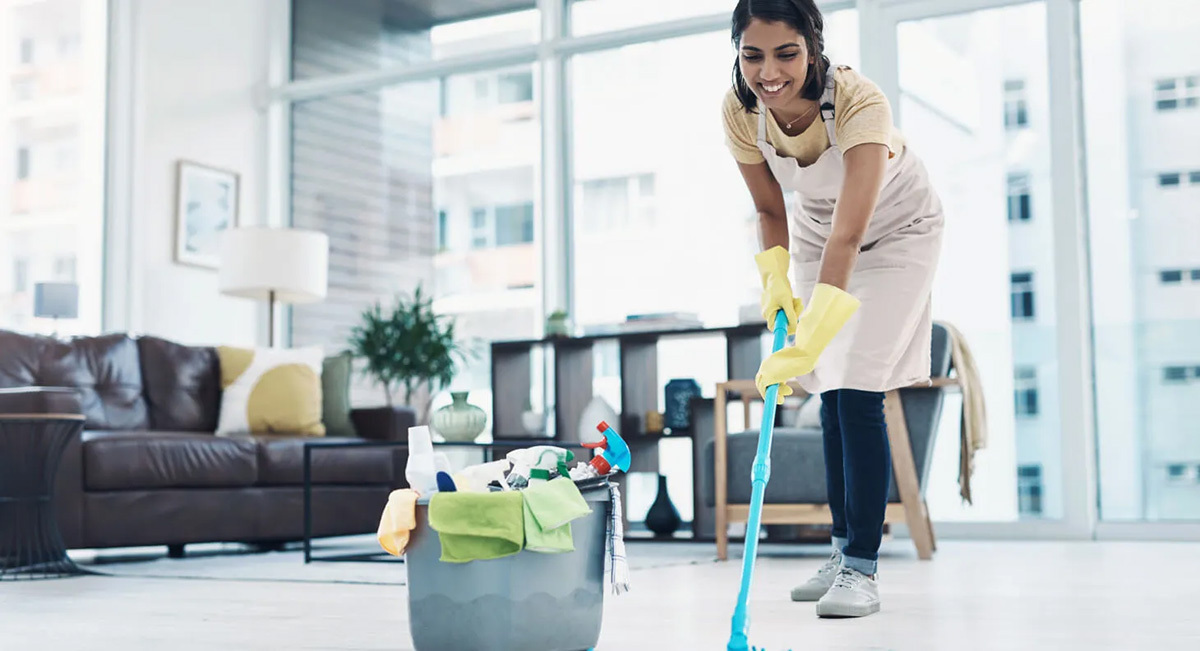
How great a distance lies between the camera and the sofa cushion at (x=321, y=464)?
4.24 meters

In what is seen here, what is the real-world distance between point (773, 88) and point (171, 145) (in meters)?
4.70

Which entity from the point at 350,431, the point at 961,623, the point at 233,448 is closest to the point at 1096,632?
the point at 961,623

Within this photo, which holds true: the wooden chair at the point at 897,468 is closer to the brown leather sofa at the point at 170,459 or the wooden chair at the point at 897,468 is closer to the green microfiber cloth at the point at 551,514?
the brown leather sofa at the point at 170,459

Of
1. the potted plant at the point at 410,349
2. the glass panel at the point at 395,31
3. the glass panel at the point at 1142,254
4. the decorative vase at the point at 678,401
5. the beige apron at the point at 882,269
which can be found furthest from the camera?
the glass panel at the point at 395,31

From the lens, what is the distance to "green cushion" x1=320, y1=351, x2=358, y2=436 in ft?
16.0

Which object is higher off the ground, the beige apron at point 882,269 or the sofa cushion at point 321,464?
the beige apron at point 882,269

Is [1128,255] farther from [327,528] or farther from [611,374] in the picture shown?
[327,528]

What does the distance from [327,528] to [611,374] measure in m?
1.57

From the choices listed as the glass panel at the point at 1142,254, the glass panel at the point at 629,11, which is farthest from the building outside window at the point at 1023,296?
the glass panel at the point at 629,11

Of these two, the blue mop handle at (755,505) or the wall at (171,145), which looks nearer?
the blue mop handle at (755,505)

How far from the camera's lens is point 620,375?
5098 mm

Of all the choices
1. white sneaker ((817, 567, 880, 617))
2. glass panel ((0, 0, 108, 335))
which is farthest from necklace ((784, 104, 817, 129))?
glass panel ((0, 0, 108, 335))

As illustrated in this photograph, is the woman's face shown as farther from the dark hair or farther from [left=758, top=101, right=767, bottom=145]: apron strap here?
[left=758, top=101, right=767, bottom=145]: apron strap

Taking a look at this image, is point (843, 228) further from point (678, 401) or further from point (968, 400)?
point (678, 401)
